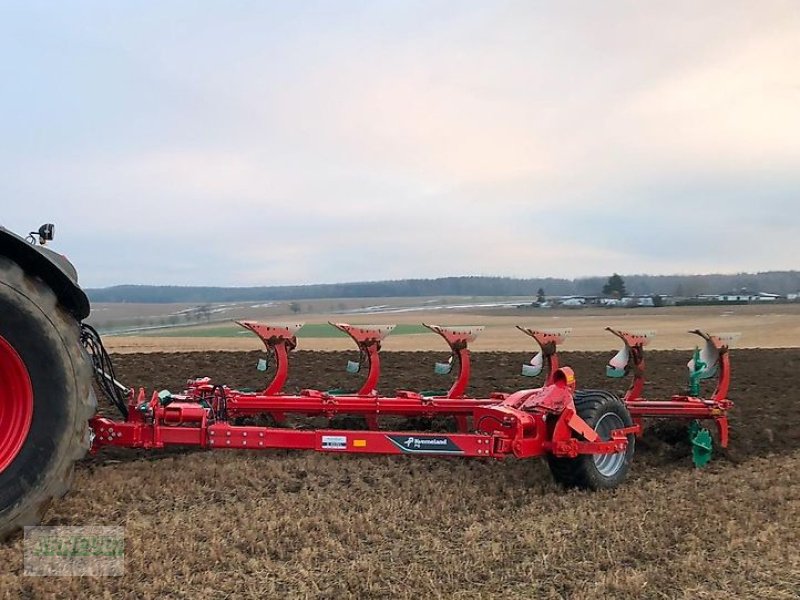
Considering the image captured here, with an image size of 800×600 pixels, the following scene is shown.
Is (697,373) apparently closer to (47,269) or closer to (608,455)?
(608,455)

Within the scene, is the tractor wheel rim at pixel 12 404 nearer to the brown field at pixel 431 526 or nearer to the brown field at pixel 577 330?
the brown field at pixel 431 526

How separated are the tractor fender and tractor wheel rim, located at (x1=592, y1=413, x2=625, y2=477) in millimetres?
3723

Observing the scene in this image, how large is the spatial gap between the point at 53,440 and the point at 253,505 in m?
1.45

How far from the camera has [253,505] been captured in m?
4.81

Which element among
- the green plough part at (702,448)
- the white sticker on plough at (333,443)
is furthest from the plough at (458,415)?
the green plough part at (702,448)

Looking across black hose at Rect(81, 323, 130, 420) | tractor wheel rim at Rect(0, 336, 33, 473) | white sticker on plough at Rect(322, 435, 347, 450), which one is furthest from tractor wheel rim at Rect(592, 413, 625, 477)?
tractor wheel rim at Rect(0, 336, 33, 473)

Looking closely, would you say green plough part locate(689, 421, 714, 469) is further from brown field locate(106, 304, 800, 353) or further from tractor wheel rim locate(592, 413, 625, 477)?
brown field locate(106, 304, 800, 353)

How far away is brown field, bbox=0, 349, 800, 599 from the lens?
142 inches

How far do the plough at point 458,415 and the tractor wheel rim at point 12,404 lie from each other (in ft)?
2.70

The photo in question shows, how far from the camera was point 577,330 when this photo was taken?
27.5m

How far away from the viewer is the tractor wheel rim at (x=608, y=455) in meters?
5.48

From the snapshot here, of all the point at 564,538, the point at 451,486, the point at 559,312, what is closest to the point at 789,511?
the point at 564,538

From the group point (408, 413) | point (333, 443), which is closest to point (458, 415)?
point (408, 413)

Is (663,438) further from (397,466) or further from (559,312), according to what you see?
(559,312)
